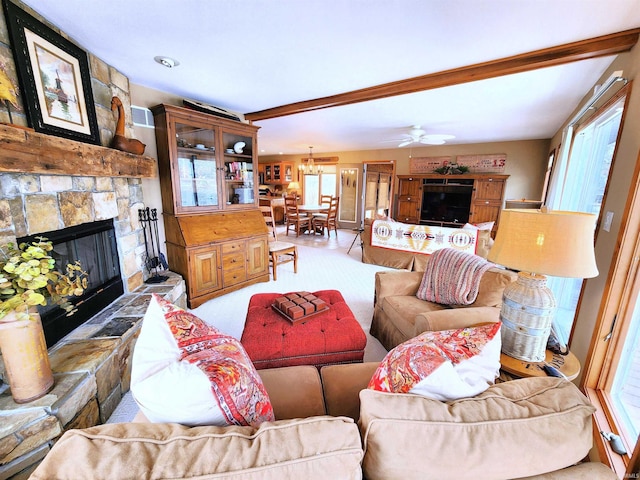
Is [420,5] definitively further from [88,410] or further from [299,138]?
[299,138]

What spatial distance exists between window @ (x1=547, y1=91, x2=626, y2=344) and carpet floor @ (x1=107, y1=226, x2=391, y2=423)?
1725 mm

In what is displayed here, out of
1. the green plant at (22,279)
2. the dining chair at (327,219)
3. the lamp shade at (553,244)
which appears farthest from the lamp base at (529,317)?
the dining chair at (327,219)

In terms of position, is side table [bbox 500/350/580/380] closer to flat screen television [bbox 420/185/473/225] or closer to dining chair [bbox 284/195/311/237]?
flat screen television [bbox 420/185/473/225]

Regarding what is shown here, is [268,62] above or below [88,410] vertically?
above

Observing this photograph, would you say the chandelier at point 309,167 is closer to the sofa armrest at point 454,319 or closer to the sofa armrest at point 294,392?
the sofa armrest at point 454,319

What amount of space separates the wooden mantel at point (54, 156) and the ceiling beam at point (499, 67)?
200cm

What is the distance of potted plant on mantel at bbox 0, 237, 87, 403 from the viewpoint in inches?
43.3

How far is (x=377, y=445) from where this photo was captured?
64 cm

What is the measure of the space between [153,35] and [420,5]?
5.56ft

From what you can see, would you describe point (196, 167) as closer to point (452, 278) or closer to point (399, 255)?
point (452, 278)

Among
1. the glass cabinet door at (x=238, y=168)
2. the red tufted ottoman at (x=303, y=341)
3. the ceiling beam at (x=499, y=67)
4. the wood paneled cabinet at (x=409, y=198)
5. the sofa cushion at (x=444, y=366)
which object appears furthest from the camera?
the wood paneled cabinet at (x=409, y=198)

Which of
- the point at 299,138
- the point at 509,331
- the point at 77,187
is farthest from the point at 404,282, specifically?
the point at 299,138

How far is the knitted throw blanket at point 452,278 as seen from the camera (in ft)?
6.07

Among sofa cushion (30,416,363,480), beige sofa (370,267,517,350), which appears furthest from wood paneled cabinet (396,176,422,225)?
sofa cushion (30,416,363,480)
